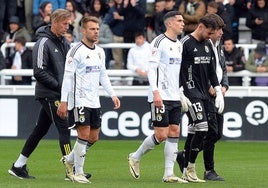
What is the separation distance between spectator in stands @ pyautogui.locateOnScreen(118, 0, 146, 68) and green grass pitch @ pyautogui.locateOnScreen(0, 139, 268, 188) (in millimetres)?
3477

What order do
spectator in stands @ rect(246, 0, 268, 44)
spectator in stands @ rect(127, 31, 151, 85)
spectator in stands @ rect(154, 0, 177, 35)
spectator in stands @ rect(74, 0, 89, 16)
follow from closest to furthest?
1. spectator in stands @ rect(127, 31, 151, 85)
2. spectator in stands @ rect(154, 0, 177, 35)
3. spectator in stands @ rect(246, 0, 268, 44)
4. spectator in stands @ rect(74, 0, 89, 16)

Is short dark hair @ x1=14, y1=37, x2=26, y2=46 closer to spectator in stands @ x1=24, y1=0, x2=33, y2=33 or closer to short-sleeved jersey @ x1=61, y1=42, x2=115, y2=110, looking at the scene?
spectator in stands @ x1=24, y1=0, x2=33, y2=33

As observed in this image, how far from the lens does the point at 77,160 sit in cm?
1461

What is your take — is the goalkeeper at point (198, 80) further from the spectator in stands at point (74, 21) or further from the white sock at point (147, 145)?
the spectator in stands at point (74, 21)

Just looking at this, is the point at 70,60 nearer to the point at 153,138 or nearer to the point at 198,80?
the point at 153,138

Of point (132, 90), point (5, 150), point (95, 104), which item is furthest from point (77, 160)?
point (132, 90)

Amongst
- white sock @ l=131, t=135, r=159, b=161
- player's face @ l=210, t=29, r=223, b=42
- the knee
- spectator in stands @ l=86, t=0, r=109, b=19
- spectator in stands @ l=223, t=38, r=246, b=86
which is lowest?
white sock @ l=131, t=135, r=159, b=161

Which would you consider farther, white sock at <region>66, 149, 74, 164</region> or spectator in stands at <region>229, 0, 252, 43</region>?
spectator in stands at <region>229, 0, 252, 43</region>

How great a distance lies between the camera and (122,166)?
17656 mm

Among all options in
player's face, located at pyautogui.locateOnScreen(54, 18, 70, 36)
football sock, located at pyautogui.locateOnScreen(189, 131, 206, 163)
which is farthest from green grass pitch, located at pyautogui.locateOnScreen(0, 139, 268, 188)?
player's face, located at pyautogui.locateOnScreen(54, 18, 70, 36)

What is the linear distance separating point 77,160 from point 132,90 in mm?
9167

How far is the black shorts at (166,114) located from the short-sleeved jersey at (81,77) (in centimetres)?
86

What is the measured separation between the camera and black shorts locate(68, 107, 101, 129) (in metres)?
14.4

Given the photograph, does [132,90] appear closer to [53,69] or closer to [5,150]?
[5,150]
